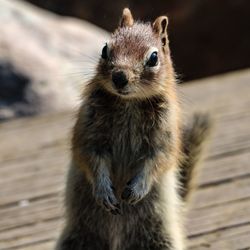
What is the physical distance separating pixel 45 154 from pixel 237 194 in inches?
57.9

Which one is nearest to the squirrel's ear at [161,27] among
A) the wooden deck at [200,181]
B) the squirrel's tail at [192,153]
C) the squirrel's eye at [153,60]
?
the squirrel's eye at [153,60]

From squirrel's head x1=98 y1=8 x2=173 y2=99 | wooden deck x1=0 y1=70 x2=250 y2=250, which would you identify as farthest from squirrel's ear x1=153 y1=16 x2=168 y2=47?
wooden deck x1=0 y1=70 x2=250 y2=250

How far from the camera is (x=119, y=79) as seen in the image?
3641mm

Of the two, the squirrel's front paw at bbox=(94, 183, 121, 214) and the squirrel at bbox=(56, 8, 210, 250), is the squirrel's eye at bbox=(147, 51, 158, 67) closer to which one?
the squirrel at bbox=(56, 8, 210, 250)

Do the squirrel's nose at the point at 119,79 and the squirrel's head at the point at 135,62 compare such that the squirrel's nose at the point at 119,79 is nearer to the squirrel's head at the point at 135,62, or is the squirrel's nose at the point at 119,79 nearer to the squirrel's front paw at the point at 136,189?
the squirrel's head at the point at 135,62

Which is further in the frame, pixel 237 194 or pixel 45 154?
pixel 45 154

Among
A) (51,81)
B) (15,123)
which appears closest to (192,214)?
(15,123)

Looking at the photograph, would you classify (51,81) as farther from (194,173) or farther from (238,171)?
(194,173)

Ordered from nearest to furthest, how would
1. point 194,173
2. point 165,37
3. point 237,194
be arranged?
point 165,37 → point 194,173 → point 237,194

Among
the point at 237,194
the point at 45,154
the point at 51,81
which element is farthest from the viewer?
the point at 51,81

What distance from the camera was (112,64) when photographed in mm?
3715

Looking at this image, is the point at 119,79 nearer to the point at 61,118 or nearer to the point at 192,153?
the point at 192,153

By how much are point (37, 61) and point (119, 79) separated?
3.69 m

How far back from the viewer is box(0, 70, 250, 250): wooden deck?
4473mm
